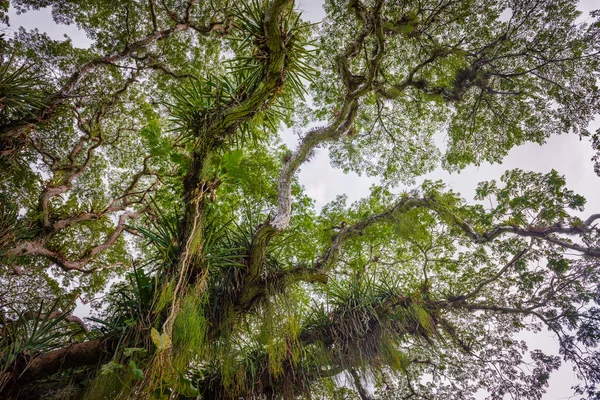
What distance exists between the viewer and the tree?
2594mm

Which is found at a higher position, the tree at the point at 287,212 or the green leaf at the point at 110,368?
the tree at the point at 287,212

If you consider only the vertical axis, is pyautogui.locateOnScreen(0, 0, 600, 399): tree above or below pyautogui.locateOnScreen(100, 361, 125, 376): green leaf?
above

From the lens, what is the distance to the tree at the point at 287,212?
259cm

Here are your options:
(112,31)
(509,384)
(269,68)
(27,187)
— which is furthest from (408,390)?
(112,31)

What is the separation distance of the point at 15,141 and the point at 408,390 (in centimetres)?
834

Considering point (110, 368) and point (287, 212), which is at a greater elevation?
point (287, 212)

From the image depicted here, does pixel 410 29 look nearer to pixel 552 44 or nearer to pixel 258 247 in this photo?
pixel 552 44

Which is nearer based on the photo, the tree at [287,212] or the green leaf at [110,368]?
the green leaf at [110,368]

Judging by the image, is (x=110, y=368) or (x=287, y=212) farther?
(x=287, y=212)

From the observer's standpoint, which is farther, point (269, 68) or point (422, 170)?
point (422, 170)

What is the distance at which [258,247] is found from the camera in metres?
3.19

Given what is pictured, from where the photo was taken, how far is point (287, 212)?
3.38m

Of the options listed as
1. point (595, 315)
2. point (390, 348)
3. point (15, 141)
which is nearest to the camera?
point (390, 348)

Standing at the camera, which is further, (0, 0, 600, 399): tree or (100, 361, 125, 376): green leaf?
(0, 0, 600, 399): tree
